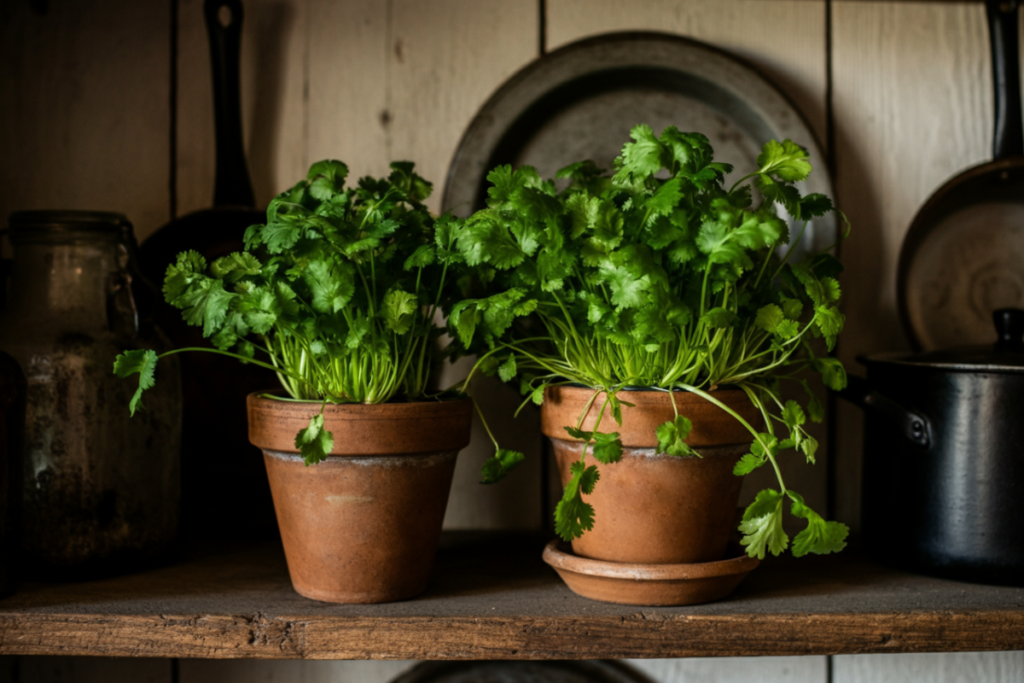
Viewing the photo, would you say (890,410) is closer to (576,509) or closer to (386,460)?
(576,509)

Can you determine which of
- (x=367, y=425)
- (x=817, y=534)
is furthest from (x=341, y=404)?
(x=817, y=534)

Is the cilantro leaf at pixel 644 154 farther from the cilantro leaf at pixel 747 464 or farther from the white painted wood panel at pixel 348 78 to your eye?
the white painted wood panel at pixel 348 78

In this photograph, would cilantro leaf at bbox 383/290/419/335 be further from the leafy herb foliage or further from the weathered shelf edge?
the weathered shelf edge

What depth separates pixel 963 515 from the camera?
733 mm

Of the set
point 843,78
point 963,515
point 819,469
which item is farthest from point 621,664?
point 843,78

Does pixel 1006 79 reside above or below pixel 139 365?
above

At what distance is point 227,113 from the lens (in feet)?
3.11

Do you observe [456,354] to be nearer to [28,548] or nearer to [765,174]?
[765,174]

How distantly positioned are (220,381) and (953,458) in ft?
2.83

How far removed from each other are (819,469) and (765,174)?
1.68ft

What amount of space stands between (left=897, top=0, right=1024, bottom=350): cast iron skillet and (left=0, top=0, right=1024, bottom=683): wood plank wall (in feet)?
0.10

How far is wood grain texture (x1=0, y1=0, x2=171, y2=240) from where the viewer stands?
39.2 inches

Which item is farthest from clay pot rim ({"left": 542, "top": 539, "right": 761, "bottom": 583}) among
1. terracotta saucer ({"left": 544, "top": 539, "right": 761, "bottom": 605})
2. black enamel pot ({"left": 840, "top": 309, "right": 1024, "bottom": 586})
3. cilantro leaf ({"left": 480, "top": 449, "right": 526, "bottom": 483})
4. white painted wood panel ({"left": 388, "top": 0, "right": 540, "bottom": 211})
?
white painted wood panel ({"left": 388, "top": 0, "right": 540, "bottom": 211})

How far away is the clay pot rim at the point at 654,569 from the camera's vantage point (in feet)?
2.14
